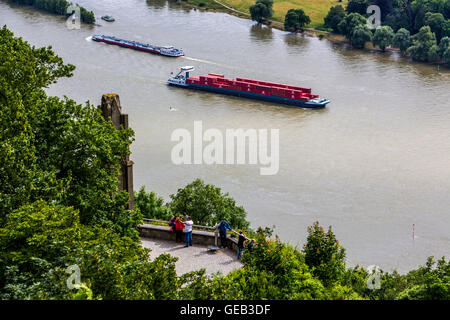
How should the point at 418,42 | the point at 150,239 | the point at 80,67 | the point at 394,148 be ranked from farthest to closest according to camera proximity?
1. the point at 418,42
2. the point at 80,67
3. the point at 394,148
4. the point at 150,239

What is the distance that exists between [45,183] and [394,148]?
125ft

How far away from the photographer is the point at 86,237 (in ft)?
64.8

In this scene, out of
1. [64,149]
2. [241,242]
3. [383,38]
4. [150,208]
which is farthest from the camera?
[383,38]

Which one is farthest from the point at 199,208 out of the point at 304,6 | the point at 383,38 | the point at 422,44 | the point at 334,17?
the point at 304,6

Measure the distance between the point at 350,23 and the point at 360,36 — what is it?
13.2ft

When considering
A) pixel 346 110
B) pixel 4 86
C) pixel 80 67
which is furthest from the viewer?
pixel 80 67

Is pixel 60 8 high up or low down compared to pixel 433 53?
up

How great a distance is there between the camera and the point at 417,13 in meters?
91.9

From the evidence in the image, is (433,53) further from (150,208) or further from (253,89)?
(150,208)

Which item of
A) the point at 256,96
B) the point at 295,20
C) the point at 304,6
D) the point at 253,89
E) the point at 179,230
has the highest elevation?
the point at 304,6

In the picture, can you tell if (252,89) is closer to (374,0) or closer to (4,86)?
(374,0)

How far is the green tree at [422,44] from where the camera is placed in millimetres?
83125

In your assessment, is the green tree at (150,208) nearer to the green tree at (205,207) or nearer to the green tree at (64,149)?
the green tree at (205,207)
